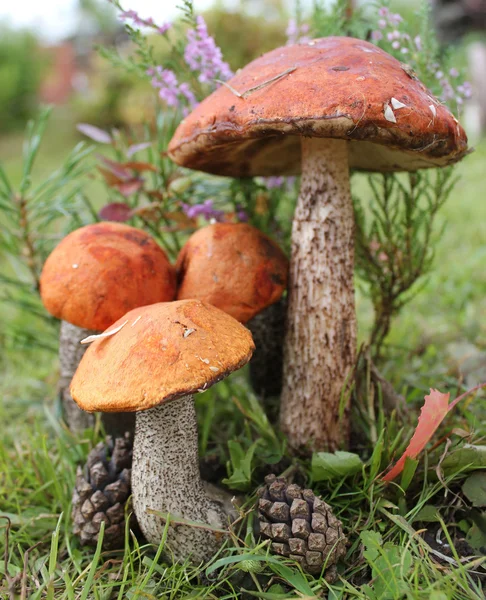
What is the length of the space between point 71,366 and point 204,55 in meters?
1.26

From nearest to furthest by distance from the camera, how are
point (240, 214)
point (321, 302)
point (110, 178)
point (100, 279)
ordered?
point (100, 279) → point (321, 302) → point (110, 178) → point (240, 214)

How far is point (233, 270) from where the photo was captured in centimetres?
150

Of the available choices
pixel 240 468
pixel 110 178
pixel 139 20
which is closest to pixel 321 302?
pixel 240 468

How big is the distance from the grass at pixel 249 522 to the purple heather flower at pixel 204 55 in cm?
121

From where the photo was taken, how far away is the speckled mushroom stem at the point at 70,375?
68.0 inches

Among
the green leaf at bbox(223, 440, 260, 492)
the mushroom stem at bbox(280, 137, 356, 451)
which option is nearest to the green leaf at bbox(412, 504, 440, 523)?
the mushroom stem at bbox(280, 137, 356, 451)

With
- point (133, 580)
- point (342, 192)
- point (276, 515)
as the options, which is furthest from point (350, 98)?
point (133, 580)

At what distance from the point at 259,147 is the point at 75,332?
0.96 metres

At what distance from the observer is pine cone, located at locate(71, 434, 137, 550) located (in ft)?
4.47

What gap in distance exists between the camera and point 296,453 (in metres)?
1.69

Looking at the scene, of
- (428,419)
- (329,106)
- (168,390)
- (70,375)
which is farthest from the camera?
(70,375)

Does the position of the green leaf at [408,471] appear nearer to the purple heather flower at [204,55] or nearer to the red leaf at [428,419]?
the red leaf at [428,419]

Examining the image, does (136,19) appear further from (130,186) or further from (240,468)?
(240,468)

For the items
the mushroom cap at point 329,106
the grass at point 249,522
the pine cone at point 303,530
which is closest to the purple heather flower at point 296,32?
the mushroom cap at point 329,106
